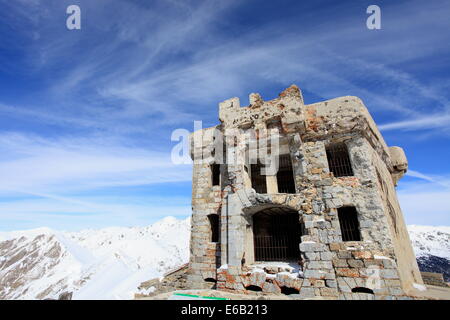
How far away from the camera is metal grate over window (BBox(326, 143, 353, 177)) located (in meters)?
10.9

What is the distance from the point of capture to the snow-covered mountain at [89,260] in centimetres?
2889

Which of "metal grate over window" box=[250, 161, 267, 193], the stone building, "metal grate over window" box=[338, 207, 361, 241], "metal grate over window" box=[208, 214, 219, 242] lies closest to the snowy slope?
the stone building

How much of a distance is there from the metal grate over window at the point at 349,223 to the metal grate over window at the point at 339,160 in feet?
6.02

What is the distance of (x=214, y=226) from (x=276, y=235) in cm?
336

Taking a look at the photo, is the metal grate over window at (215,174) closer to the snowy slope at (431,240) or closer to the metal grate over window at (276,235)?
the metal grate over window at (276,235)

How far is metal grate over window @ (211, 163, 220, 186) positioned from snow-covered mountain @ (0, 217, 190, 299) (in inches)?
645

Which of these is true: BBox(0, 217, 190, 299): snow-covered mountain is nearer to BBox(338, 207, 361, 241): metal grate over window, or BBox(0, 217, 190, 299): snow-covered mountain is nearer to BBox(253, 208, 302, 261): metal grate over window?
BBox(253, 208, 302, 261): metal grate over window

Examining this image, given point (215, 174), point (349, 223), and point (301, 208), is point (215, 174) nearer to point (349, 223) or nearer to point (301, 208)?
point (301, 208)

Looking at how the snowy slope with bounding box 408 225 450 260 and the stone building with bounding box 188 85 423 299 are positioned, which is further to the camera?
the snowy slope with bounding box 408 225 450 260

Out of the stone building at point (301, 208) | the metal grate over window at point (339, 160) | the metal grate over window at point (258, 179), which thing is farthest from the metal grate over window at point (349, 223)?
the metal grate over window at point (258, 179)

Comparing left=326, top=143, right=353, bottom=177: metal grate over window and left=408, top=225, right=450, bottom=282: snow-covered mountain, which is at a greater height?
left=326, top=143, right=353, bottom=177: metal grate over window

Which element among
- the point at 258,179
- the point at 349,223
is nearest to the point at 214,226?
the point at 258,179

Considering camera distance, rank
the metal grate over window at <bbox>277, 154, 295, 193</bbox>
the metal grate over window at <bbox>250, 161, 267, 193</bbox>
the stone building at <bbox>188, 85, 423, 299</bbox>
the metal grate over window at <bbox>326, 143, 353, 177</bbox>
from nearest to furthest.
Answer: the stone building at <bbox>188, 85, 423, 299</bbox>
the metal grate over window at <bbox>326, 143, 353, 177</bbox>
the metal grate over window at <bbox>277, 154, 295, 193</bbox>
the metal grate over window at <bbox>250, 161, 267, 193</bbox>
